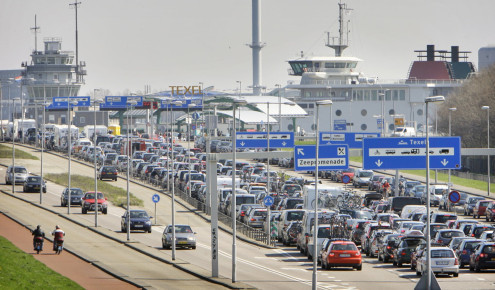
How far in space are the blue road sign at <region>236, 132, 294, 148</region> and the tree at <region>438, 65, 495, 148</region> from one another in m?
40.0

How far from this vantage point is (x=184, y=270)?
43.8m

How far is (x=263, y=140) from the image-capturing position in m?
68.9

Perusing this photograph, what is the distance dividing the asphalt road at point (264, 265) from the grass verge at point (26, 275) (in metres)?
4.41

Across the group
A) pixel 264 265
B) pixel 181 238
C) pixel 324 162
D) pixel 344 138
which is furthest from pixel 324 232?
pixel 344 138

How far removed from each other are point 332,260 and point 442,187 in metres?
33.4

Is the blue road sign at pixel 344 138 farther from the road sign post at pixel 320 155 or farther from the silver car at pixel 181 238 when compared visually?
the silver car at pixel 181 238

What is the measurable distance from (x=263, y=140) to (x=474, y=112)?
46.7 m

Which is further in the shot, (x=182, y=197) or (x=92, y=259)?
(x=182, y=197)

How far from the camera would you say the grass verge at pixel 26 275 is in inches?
1357

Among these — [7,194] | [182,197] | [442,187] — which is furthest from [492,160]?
[7,194]

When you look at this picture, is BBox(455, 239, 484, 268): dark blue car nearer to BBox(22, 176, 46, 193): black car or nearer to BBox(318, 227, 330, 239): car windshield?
BBox(318, 227, 330, 239): car windshield

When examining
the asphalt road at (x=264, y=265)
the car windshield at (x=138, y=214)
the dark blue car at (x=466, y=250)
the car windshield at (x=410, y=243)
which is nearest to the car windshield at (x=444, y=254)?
the asphalt road at (x=264, y=265)

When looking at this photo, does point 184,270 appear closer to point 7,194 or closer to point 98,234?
point 98,234

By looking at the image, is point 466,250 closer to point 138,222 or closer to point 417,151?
point 417,151
